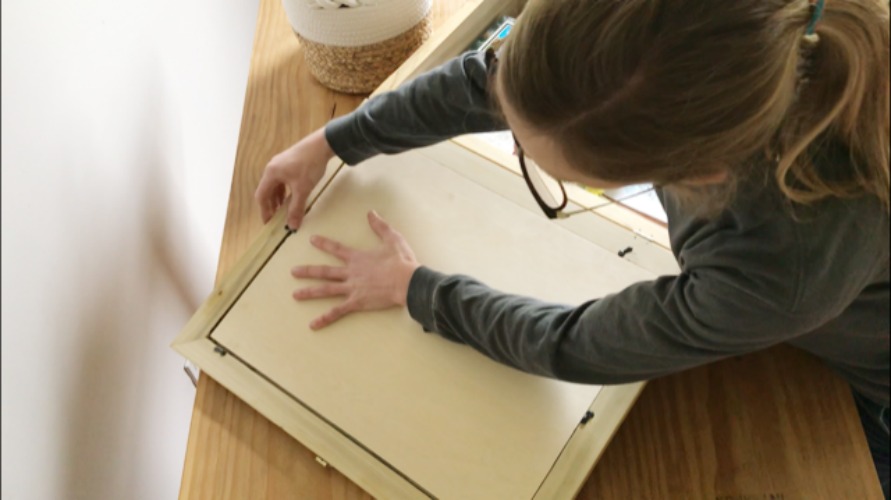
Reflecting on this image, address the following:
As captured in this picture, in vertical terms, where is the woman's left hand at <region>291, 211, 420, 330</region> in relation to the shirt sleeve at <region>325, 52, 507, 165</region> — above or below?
below

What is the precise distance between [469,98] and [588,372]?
0.92 ft

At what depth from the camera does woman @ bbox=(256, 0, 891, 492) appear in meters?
0.35

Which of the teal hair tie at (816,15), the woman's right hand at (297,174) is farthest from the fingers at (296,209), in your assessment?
the teal hair tie at (816,15)

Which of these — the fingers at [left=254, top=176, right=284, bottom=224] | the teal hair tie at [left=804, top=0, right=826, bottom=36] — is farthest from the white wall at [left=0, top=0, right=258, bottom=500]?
the teal hair tie at [left=804, top=0, right=826, bottom=36]

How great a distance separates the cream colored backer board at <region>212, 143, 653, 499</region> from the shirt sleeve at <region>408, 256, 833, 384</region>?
4cm

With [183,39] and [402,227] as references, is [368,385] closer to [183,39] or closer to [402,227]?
[402,227]

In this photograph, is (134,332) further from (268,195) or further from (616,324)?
(616,324)

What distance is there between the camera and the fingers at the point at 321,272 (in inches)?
25.1

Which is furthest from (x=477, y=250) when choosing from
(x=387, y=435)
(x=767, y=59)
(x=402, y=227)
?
(x=767, y=59)

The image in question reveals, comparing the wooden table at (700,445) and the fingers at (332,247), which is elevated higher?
the fingers at (332,247)

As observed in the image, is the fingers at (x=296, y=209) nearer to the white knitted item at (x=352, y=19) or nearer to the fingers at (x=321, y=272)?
the fingers at (x=321, y=272)

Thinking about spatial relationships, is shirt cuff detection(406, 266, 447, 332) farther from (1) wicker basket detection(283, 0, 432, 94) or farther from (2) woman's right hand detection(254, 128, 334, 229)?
(1) wicker basket detection(283, 0, 432, 94)

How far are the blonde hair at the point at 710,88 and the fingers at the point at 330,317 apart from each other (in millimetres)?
281

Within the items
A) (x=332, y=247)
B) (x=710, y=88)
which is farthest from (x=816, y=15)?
(x=332, y=247)
